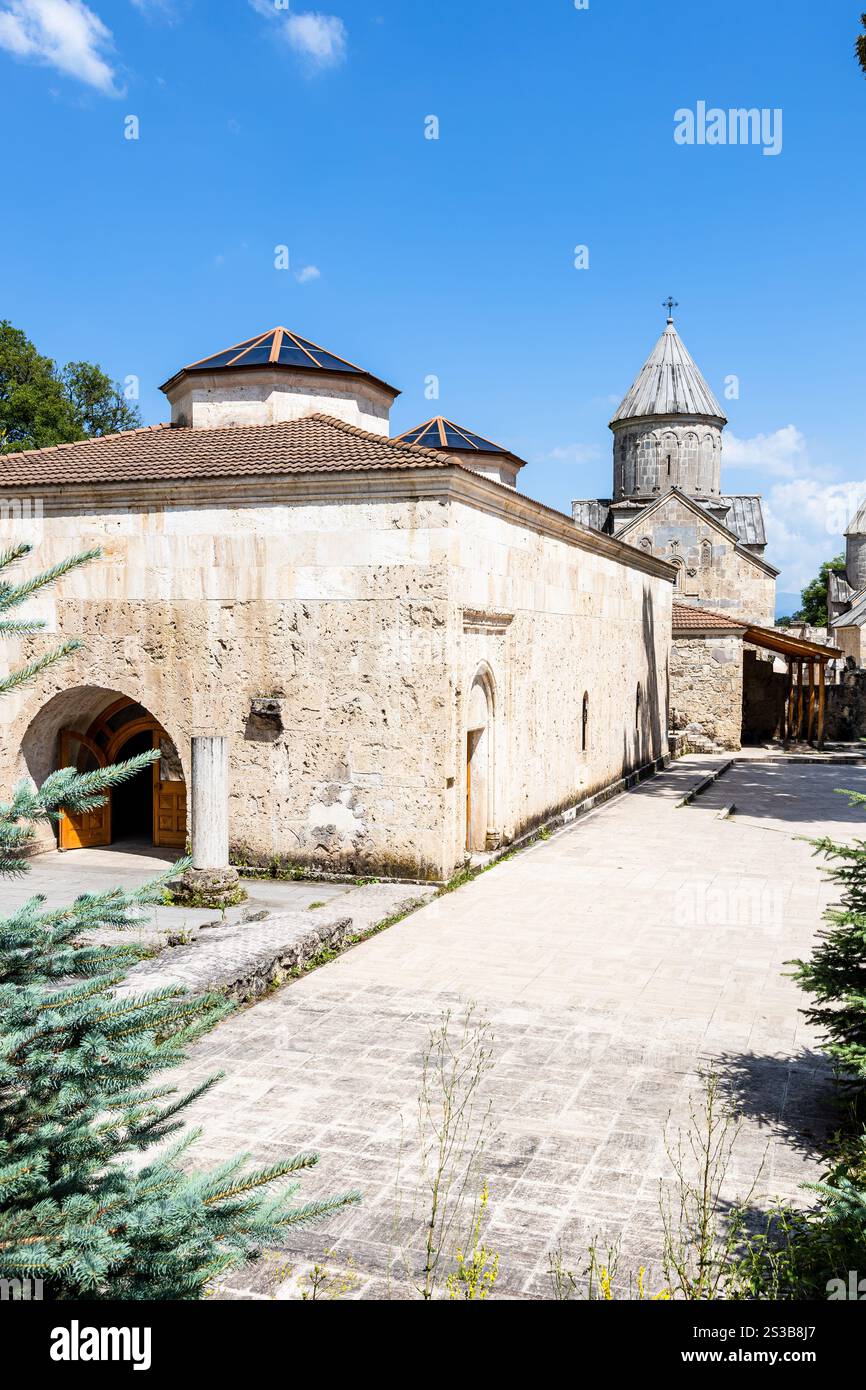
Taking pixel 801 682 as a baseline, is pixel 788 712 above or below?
below

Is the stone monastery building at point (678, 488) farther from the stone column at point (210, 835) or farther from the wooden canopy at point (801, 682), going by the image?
the stone column at point (210, 835)

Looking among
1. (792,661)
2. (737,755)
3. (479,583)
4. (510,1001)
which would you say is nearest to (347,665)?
(479,583)

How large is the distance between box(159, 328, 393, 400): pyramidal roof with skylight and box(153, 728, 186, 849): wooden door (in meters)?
5.47

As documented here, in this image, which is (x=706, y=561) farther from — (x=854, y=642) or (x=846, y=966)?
(x=846, y=966)

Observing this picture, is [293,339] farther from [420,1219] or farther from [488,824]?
[420,1219]

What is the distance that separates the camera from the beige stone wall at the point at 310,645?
12.1 meters

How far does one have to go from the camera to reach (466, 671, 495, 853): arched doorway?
1368 centimetres

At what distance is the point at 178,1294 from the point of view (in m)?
2.99

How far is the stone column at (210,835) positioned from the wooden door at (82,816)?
3.00 meters

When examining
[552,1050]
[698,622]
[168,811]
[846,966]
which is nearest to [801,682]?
[698,622]

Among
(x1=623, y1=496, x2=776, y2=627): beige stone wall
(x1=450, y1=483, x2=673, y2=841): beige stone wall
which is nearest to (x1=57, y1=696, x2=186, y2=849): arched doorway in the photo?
(x1=450, y1=483, x2=673, y2=841): beige stone wall

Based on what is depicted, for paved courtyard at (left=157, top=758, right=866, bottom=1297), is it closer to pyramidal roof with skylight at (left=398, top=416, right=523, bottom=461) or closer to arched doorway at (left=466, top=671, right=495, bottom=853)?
arched doorway at (left=466, top=671, right=495, bottom=853)

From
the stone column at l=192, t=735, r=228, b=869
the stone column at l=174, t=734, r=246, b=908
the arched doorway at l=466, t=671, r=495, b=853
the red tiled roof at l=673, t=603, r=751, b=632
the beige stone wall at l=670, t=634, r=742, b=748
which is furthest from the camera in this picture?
the beige stone wall at l=670, t=634, r=742, b=748

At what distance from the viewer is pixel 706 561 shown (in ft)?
133
